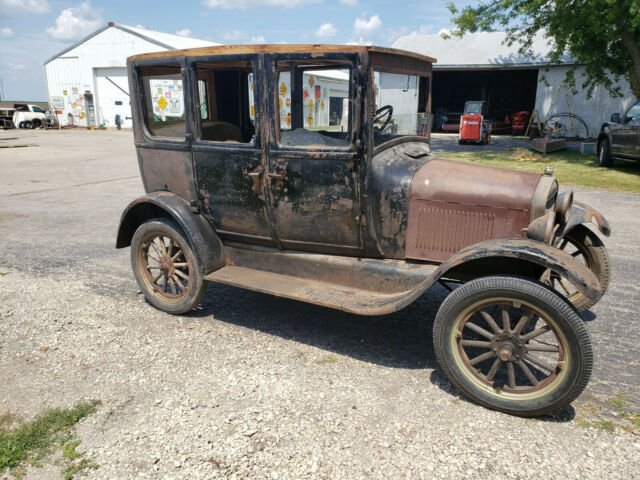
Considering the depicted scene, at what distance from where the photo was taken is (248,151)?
11.7 feet

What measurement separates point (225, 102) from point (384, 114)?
1.53 meters

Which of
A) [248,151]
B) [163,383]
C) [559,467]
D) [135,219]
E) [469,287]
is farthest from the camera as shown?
[135,219]

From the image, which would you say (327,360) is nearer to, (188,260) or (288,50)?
(188,260)

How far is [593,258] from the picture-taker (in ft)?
12.8

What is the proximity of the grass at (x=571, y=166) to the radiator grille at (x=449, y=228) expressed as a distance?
7.98 meters

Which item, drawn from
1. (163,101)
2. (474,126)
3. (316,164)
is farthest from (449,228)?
(474,126)

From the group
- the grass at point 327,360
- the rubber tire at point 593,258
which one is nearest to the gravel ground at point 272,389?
the grass at point 327,360

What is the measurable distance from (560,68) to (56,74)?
105 ft

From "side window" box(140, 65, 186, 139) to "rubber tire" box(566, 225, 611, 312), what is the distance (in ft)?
11.3

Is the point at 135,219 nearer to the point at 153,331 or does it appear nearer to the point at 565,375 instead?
the point at 153,331

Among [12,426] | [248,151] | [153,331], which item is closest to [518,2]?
[248,151]

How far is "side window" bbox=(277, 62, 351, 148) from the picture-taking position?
331 cm

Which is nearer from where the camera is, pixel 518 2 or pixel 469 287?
pixel 469 287

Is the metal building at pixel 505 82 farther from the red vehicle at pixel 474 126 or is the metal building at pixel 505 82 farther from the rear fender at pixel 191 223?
the rear fender at pixel 191 223
